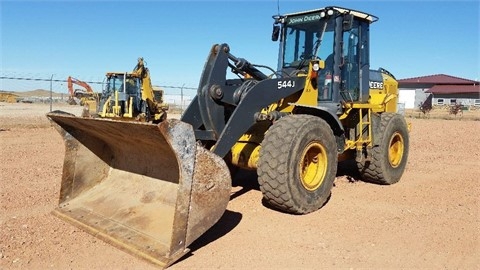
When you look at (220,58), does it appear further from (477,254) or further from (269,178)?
(477,254)

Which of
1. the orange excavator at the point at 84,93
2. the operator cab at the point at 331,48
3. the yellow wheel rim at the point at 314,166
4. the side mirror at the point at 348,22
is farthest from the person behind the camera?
the orange excavator at the point at 84,93

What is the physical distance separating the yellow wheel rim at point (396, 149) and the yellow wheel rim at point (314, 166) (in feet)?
7.92

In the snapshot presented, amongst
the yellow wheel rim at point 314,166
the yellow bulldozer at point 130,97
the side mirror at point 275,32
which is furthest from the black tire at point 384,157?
the yellow bulldozer at point 130,97

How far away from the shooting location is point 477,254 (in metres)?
4.09

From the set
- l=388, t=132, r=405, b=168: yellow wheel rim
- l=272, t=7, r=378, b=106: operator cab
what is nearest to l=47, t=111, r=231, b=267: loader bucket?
Answer: l=272, t=7, r=378, b=106: operator cab

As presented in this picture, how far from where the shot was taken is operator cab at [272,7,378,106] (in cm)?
621

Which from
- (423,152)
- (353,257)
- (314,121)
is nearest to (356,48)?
(314,121)

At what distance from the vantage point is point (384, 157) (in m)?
6.81

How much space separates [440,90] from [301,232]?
58506mm

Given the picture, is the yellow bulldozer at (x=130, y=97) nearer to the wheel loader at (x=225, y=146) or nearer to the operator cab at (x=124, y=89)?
the operator cab at (x=124, y=89)

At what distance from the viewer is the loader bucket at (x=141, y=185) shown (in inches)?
144

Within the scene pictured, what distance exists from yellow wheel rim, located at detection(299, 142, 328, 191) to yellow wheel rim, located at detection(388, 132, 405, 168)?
2414mm

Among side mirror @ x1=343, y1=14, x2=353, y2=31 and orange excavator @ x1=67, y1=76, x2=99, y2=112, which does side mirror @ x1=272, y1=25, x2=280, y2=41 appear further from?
orange excavator @ x1=67, y1=76, x2=99, y2=112

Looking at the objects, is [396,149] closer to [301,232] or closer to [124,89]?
[301,232]
